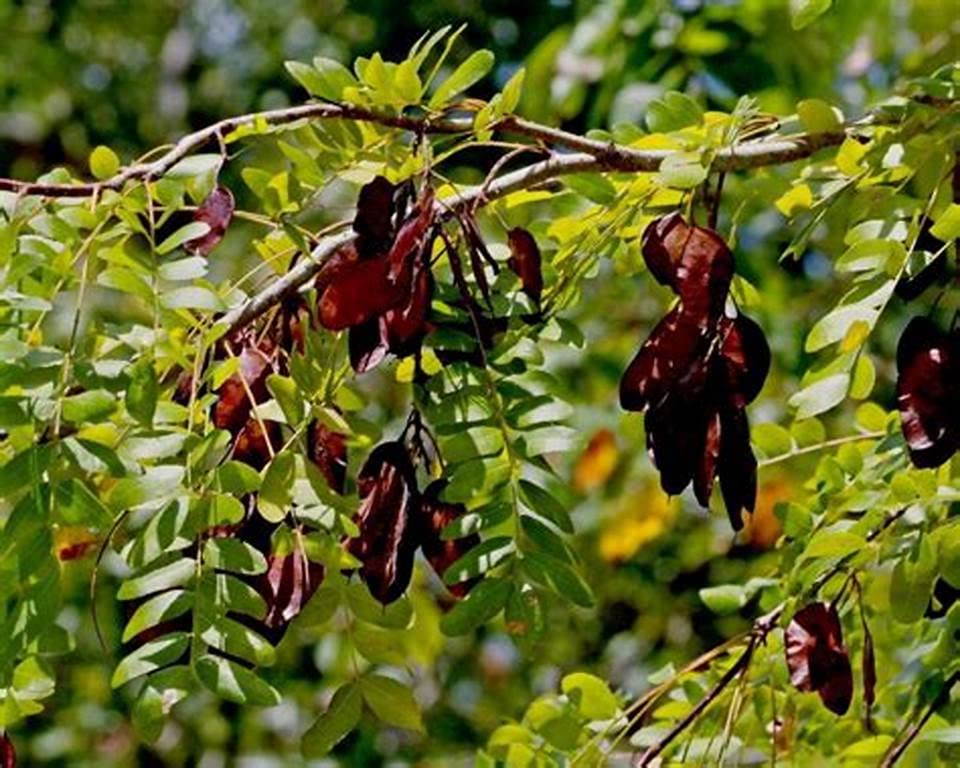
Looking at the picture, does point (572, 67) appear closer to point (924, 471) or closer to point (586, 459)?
point (586, 459)

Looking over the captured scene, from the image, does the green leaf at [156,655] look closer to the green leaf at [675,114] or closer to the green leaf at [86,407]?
the green leaf at [86,407]

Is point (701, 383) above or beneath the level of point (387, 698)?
above

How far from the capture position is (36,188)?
1189mm

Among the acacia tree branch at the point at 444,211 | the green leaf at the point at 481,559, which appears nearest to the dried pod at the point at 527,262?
the acacia tree branch at the point at 444,211

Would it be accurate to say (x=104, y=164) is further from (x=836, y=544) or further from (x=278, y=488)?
(x=836, y=544)

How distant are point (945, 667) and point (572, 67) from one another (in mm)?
1741

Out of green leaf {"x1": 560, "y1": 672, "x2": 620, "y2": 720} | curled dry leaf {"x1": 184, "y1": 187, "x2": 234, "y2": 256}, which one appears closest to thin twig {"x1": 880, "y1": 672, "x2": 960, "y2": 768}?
green leaf {"x1": 560, "y1": 672, "x2": 620, "y2": 720}

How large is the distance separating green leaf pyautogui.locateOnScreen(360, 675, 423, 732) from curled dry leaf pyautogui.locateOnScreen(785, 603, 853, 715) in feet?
0.70

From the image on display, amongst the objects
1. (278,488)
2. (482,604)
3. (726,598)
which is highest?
(278,488)

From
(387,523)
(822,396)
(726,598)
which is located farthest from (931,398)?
(726,598)

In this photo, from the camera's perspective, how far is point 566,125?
11.5 ft

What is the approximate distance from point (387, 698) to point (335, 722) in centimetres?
3

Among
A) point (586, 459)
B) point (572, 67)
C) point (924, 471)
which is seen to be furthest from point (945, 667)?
point (586, 459)

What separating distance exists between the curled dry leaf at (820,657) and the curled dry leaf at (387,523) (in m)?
0.24
